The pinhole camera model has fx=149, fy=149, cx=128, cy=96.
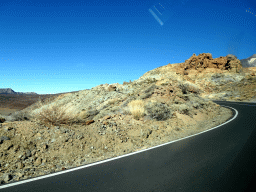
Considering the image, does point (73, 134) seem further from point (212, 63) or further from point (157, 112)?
point (212, 63)

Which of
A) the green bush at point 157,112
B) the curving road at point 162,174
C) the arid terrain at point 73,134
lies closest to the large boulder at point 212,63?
the arid terrain at point 73,134

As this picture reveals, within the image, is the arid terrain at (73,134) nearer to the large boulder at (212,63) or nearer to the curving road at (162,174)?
the curving road at (162,174)

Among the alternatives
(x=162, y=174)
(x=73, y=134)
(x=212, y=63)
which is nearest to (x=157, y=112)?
(x=73, y=134)

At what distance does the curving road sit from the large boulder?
58.7 meters

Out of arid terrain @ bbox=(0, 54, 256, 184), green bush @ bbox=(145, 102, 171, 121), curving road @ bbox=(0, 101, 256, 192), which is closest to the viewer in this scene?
curving road @ bbox=(0, 101, 256, 192)

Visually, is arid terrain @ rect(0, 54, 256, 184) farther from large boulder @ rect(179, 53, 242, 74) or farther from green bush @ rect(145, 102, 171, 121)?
large boulder @ rect(179, 53, 242, 74)

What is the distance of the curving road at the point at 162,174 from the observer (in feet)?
9.97

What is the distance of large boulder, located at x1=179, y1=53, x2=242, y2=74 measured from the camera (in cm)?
5416

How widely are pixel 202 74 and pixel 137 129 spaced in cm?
5407

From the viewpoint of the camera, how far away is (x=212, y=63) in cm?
5619

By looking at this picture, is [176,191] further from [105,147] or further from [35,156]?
[35,156]

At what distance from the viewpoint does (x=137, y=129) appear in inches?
298

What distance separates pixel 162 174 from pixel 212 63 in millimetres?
62768

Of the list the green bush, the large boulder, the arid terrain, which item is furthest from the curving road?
the large boulder
